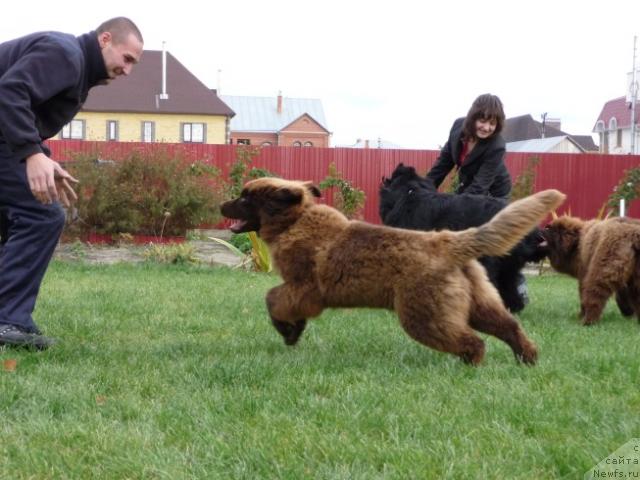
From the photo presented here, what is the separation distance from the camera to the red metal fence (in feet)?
66.5

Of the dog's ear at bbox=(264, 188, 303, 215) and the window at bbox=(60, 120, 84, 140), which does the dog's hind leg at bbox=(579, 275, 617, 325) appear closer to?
the dog's ear at bbox=(264, 188, 303, 215)

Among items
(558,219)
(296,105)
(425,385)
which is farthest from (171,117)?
(425,385)

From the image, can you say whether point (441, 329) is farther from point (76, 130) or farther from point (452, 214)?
point (76, 130)

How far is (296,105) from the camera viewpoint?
8925cm

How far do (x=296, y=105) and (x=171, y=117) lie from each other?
116ft

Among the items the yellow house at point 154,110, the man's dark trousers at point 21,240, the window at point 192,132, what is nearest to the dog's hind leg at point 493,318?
the man's dark trousers at point 21,240

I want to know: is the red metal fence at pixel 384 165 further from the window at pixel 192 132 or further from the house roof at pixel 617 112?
the house roof at pixel 617 112

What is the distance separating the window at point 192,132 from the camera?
56.1m

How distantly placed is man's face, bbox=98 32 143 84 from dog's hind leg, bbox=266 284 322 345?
73.1 inches

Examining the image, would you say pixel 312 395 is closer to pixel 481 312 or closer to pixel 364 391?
pixel 364 391

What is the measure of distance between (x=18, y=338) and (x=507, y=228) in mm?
3296

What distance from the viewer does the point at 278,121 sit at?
87.6 meters

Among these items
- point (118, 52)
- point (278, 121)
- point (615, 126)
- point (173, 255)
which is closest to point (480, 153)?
point (118, 52)

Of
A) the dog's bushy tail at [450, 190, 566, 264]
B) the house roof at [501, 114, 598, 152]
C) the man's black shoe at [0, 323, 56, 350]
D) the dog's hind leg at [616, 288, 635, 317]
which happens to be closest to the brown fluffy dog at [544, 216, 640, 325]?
the dog's hind leg at [616, 288, 635, 317]
